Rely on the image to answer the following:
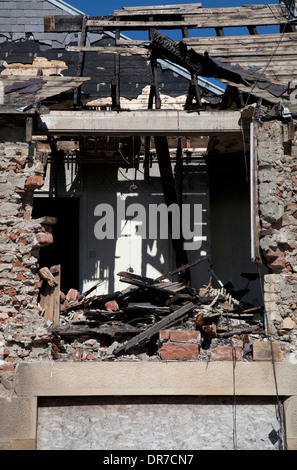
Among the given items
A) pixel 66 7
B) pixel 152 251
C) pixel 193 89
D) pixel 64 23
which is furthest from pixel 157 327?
pixel 66 7

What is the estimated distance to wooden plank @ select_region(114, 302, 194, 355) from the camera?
808 centimetres

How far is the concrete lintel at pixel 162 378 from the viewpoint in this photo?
25.9 ft

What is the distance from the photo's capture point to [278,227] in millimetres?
8234

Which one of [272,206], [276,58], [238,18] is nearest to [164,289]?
[272,206]

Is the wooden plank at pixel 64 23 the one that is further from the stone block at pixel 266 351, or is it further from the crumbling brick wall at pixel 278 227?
the stone block at pixel 266 351

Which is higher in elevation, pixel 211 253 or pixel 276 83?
pixel 276 83

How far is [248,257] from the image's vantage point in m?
11.1

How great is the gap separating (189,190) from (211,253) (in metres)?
1.24

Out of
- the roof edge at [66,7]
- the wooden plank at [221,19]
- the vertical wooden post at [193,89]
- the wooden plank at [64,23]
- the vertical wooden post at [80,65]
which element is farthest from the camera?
the roof edge at [66,7]

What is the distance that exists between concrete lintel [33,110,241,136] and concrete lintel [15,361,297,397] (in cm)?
327

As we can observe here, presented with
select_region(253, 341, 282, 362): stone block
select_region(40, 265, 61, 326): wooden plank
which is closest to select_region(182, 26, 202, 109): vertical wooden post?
select_region(40, 265, 61, 326): wooden plank

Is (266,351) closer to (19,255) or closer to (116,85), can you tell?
(19,255)

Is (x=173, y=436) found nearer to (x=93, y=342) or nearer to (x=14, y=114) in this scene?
(x=93, y=342)

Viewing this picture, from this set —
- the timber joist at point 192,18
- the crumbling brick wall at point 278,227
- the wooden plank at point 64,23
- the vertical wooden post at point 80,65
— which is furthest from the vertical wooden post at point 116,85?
the crumbling brick wall at point 278,227
